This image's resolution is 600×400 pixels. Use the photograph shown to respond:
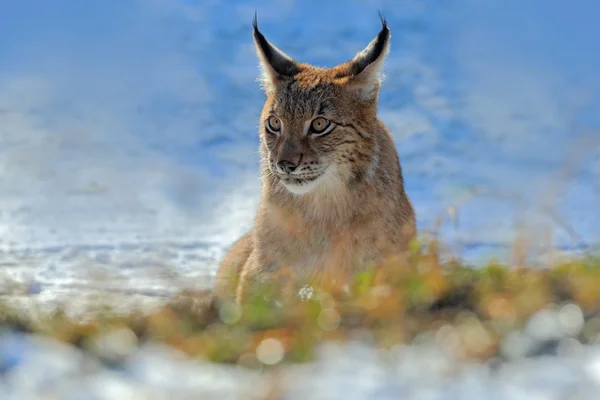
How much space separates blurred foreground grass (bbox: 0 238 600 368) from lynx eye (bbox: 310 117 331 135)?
2.56 meters

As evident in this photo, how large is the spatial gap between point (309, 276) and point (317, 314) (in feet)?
8.40

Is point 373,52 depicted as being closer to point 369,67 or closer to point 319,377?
point 369,67

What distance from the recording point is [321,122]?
7.09m

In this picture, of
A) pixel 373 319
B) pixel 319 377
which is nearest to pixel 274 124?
pixel 373 319

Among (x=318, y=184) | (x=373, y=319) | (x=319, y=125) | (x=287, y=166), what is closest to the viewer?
(x=373, y=319)

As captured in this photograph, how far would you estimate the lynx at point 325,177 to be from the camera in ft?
21.9

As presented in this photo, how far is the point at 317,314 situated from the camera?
13.1 ft

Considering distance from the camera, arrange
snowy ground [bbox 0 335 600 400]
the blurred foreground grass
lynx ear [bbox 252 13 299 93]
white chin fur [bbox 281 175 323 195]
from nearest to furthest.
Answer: snowy ground [bbox 0 335 600 400] → the blurred foreground grass → white chin fur [bbox 281 175 323 195] → lynx ear [bbox 252 13 299 93]

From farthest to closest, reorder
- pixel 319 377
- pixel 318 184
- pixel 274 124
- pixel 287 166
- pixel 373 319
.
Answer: pixel 274 124 → pixel 318 184 → pixel 287 166 → pixel 373 319 → pixel 319 377

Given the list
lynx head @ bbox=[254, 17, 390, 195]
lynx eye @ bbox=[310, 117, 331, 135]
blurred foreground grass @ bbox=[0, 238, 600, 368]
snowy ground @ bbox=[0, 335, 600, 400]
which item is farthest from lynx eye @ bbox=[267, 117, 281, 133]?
snowy ground @ bbox=[0, 335, 600, 400]

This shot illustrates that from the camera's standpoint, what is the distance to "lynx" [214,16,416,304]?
21.9 ft

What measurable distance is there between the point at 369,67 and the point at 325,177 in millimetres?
938

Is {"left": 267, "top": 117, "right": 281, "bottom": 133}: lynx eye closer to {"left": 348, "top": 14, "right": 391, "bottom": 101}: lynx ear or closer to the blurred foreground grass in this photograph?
{"left": 348, "top": 14, "right": 391, "bottom": 101}: lynx ear

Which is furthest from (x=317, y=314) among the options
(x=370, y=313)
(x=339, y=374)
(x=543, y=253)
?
(x=543, y=253)
